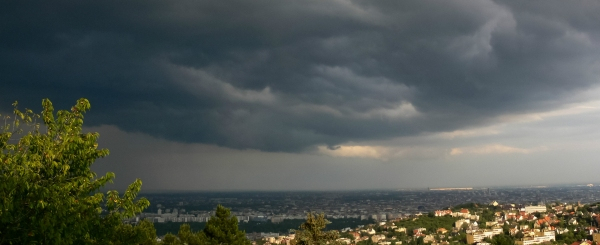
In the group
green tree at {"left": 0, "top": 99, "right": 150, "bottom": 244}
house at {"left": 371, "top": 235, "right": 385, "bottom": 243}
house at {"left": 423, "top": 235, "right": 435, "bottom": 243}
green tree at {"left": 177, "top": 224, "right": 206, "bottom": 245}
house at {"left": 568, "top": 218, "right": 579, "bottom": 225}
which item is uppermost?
green tree at {"left": 0, "top": 99, "right": 150, "bottom": 244}

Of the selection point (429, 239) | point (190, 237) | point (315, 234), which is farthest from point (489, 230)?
point (315, 234)

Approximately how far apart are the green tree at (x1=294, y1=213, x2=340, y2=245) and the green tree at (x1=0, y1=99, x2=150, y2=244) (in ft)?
17.1

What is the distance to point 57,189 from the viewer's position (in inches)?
279

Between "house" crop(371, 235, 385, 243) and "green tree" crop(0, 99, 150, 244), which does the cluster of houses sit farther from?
"green tree" crop(0, 99, 150, 244)

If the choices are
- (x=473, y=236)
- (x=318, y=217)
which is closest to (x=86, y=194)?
A: (x=318, y=217)

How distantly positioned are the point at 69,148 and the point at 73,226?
1.33m

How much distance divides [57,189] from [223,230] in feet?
38.9

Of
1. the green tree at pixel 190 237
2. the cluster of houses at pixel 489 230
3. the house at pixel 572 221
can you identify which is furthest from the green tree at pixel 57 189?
the house at pixel 572 221

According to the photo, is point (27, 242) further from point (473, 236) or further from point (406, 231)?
point (406, 231)

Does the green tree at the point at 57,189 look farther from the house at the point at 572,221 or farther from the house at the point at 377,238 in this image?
the house at the point at 572,221

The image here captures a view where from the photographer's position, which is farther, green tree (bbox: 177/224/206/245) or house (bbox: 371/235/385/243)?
house (bbox: 371/235/385/243)

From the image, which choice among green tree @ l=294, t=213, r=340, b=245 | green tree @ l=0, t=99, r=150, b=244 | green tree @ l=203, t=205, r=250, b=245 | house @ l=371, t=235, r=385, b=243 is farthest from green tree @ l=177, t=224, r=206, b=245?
house @ l=371, t=235, r=385, b=243

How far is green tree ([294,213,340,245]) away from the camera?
1227 centimetres

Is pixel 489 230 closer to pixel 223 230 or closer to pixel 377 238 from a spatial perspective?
pixel 377 238
